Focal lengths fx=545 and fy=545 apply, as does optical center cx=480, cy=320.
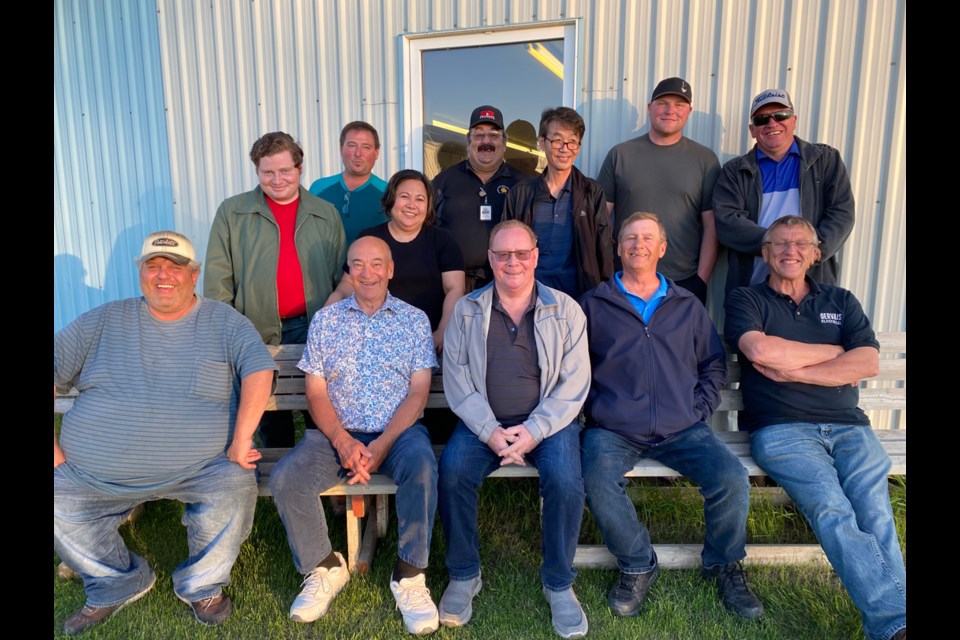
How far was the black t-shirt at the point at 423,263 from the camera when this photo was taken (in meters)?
3.20

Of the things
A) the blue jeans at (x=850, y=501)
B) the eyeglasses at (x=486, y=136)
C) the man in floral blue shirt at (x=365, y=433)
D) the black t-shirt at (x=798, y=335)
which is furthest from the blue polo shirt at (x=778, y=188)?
the man in floral blue shirt at (x=365, y=433)

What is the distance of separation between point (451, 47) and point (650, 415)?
3.18m

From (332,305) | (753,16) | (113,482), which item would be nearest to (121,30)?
(332,305)

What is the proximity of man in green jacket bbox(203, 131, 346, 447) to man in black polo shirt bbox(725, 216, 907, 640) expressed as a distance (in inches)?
96.0

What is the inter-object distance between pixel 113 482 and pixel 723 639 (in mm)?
2831

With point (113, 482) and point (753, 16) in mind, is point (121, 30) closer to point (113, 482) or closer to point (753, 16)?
point (113, 482)

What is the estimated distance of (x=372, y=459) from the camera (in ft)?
8.68

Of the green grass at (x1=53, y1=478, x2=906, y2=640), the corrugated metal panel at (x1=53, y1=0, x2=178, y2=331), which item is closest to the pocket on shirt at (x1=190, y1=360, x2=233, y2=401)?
the green grass at (x1=53, y1=478, x2=906, y2=640)

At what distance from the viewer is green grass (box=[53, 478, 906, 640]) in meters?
2.43

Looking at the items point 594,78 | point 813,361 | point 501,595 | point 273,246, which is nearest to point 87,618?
point 501,595

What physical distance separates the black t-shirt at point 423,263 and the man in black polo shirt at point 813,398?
1641mm

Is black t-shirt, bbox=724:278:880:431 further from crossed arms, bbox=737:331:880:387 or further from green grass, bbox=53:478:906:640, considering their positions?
green grass, bbox=53:478:906:640

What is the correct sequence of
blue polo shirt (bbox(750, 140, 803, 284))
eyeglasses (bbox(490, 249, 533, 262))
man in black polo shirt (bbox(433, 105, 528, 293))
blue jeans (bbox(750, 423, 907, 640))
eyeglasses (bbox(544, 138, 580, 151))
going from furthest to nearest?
man in black polo shirt (bbox(433, 105, 528, 293)), blue polo shirt (bbox(750, 140, 803, 284)), eyeglasses (bbox(544, 138, 580, 151)), eyeglasses (bbox(490, 249, 533, 262)), blue jeans (bbox(750, 423, 907, 640))

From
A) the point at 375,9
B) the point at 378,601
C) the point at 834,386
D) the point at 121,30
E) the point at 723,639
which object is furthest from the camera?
the point at 121,30
